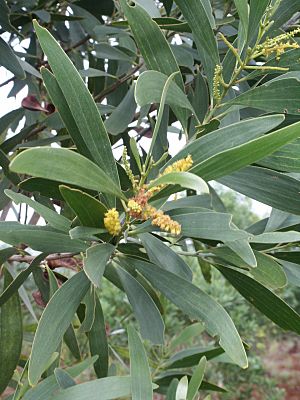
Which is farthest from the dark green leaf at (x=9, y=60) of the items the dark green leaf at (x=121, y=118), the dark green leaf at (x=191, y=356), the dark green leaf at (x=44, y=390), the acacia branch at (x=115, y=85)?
the dark green leaf at (x=191, y=356)

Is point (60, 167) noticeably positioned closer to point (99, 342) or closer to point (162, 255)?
point (162, 255)

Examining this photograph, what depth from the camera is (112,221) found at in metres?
0.62

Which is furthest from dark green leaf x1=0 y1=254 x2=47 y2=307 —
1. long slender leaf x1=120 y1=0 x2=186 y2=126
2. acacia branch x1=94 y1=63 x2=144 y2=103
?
acacia branch x1=94 y1=63 x2=144 y2=103

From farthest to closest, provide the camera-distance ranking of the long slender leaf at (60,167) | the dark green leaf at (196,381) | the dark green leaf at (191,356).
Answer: the dark green leaf at (191,356), the dark green leaf at (196,381), the long slender leaf at (60,167)

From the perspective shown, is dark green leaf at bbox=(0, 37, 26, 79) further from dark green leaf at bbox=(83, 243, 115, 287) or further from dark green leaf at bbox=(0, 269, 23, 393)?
dark green leaf at bbox=(83, 243, 115, 287)

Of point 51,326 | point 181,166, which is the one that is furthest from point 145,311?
Answer: point 181,166

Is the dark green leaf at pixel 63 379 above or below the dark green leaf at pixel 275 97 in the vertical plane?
below

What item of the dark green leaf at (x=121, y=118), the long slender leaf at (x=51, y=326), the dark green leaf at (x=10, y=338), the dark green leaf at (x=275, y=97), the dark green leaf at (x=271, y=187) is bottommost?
the dark green leaf at (x=10, y=338)

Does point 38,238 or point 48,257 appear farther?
point 48,257

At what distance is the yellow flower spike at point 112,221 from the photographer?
62 cm

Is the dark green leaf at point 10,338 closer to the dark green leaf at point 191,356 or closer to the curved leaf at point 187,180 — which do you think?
the dark green leaf at point 191,356

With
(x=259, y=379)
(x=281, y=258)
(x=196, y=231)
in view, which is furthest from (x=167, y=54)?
(x=259, y=379)

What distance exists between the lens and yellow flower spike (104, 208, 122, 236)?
0.62 metres

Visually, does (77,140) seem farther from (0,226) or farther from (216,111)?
(216,111)
